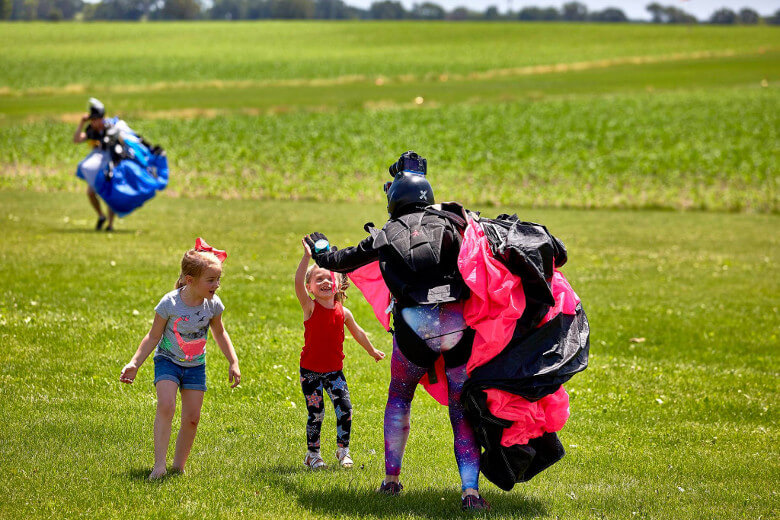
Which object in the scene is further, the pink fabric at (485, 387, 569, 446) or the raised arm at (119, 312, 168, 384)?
the raised arm at (119, 312, 168, 384)

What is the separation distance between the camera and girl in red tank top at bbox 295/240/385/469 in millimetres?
6500

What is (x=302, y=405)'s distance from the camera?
8.29m

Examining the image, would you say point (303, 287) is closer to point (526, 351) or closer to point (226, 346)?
point (226, 346)

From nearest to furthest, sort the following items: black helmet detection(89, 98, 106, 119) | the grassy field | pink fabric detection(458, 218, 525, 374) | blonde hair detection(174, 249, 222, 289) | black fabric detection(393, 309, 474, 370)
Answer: pink fabric detection(458, 218, 525, 374)
black fabric detection(393, 309, 474, 370)
blonde hair detection(174, 249, 222, 289)
black helmet detection(89, 98, 106, 119)
the grassy field

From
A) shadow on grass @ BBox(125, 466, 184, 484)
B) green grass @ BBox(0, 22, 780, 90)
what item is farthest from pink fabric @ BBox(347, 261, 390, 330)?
green grass @ BBox(0, 22, 780, 90)

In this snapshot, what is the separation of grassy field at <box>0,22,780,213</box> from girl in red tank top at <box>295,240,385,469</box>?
22.1 metres

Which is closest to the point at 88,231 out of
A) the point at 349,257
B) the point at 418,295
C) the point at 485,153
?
the point at 349,257

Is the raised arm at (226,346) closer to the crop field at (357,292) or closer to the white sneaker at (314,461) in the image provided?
the crop field at (357,292)

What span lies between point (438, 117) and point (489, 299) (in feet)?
125

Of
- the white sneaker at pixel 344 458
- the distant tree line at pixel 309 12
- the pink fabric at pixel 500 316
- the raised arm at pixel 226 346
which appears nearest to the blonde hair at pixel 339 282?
the raised arm at pixel 226 346

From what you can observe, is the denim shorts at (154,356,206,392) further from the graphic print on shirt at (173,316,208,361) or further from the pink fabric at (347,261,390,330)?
the pink fabric at (347,261,390,330)

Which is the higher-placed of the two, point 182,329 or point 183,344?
point 182,329

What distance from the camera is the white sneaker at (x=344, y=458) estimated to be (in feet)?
21.6

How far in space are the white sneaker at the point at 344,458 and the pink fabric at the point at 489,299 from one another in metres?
1.67
